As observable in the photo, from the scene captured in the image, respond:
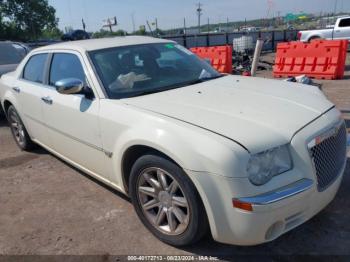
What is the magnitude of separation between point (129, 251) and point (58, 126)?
1.80m

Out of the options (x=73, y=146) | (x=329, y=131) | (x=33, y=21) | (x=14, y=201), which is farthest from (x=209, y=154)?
(x=33, y=21)

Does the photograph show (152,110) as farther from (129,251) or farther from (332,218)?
(332,218)

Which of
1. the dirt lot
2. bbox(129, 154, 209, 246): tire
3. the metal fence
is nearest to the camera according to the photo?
bbox(129, 154, 209, 246): tire

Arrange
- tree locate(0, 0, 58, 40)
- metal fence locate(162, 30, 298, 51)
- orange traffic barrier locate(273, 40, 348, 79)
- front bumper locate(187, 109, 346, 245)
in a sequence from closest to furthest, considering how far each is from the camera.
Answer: front bumper locate(187, 109, 346, 245), orange traffic barrier locate(273, 40, 348, 79), metal fence locate(162, 30, 298, 51), tree locate(0, 0, 58, 40)

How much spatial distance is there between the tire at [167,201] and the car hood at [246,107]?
0.42m

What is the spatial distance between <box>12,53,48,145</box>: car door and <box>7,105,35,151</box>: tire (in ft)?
1.05

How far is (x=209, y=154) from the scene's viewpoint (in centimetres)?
244

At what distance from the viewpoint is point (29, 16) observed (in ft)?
218

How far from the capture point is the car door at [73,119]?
354cm

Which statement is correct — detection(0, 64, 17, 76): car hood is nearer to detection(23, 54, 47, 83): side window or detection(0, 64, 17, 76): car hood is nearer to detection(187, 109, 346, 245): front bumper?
detection(23, 54, 47, 83): side window

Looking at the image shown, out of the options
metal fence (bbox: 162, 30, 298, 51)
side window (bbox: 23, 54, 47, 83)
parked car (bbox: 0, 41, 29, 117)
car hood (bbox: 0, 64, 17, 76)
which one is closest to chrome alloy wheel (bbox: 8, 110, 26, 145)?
side window (bbox: 23, 54, 47, 83)

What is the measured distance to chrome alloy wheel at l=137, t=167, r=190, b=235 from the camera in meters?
2.87

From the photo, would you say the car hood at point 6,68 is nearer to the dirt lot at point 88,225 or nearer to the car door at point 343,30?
the dirt lot at point 88,225

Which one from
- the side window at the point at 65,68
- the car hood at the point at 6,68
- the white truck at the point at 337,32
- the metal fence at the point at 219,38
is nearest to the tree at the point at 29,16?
the metal fence at the point at 219,38
